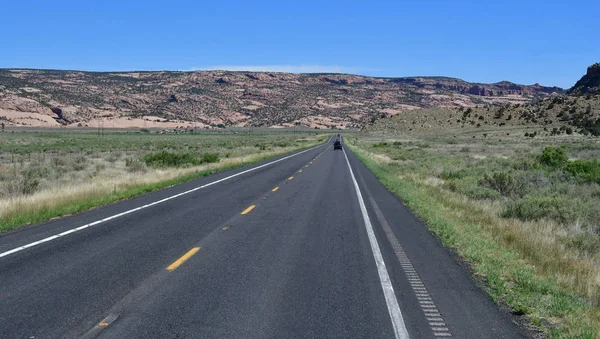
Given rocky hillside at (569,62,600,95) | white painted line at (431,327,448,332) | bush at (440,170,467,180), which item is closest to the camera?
white painted line at (431,327,448,332)

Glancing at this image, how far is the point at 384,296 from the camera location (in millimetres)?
7309

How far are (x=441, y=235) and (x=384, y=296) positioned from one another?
492 centimetres

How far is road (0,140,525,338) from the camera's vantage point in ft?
19.9

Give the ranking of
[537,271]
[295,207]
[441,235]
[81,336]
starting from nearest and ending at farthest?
[81,336]
[537,271]
[441,235]
[295,207]

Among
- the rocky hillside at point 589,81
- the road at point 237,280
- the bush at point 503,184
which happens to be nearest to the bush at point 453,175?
the bush at point 503,184

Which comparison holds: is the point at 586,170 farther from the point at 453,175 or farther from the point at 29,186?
the point at 29,186

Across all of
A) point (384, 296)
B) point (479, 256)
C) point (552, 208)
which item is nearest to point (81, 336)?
point (384, 296)

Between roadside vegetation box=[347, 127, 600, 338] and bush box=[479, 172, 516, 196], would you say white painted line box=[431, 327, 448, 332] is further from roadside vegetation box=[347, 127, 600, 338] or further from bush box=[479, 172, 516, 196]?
bush box=[479, 172, 516, 196]

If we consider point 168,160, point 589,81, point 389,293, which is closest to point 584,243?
point 389,293

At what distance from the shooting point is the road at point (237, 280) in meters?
6.07

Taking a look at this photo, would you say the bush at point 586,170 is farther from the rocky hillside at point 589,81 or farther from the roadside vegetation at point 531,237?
the rocky hillside at point 589,81

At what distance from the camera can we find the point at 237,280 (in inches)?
316

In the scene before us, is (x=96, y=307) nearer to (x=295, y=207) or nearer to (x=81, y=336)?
(x=81, y=336)

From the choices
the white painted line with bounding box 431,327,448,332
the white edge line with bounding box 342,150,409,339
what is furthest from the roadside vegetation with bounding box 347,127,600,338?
the white edge line with bounding box 342,150,409,339
